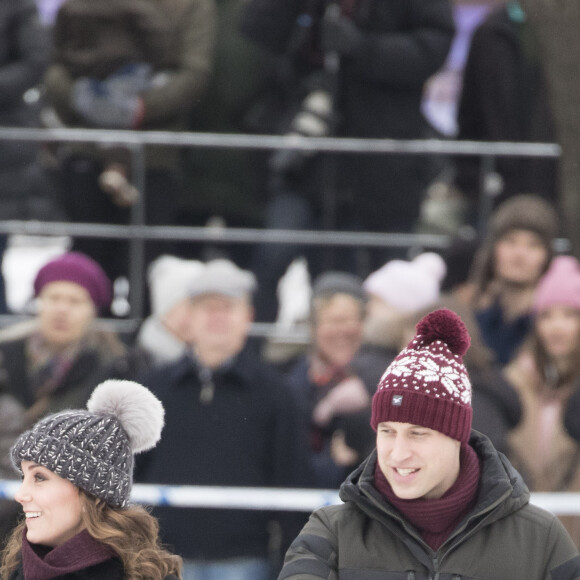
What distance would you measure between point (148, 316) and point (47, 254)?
885mm

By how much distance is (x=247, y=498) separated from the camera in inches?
192

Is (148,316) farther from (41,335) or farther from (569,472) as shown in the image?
(569,472)

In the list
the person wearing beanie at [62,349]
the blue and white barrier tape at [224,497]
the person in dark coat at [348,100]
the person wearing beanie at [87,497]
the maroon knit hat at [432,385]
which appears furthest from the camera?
the person in dark coat at [348,100]

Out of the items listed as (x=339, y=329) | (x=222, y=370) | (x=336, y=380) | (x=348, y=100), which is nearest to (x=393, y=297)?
(x=339, y=329)

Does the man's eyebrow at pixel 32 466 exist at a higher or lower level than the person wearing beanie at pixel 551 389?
higher

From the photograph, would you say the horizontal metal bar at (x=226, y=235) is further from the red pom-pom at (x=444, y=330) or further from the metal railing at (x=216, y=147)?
the red pom-pom at (x=444, y=330)

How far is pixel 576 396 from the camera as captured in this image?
5543mm

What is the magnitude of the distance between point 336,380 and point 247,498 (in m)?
1.08

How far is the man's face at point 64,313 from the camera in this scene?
602cm

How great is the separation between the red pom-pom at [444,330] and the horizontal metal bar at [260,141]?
369 centimetres

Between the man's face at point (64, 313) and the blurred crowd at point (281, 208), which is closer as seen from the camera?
the blurred crowd at point (281, 208)

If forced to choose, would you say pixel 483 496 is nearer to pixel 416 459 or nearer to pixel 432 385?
pixel 416 459


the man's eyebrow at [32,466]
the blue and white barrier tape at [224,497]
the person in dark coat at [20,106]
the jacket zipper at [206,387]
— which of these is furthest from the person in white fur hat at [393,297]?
the man's eyebrow at [32,466]

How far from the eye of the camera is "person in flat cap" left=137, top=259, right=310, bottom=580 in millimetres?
5207
